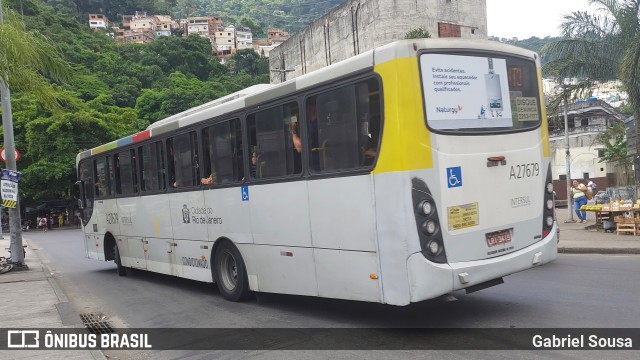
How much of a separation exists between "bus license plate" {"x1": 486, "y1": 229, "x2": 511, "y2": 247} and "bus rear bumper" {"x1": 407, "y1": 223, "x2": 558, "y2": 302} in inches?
6.7

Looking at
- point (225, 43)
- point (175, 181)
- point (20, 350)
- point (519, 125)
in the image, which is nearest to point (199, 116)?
point (175, 181)

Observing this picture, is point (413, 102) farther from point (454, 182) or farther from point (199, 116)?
point (199, 116)

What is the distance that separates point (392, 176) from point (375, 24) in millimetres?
52644

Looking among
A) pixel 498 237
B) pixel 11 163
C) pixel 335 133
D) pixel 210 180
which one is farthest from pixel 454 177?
pixel 11 163

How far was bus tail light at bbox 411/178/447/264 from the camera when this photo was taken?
5498mm

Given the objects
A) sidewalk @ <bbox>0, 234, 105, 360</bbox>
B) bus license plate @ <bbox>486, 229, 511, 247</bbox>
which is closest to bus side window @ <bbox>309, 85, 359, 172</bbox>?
bus license plate @ <bbox>486, 229, 511, 247</bbox>

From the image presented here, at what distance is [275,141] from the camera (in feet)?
23.8

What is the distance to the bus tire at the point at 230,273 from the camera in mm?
8258

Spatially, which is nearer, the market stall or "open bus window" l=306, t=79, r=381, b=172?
"open bus window" l=306, t=79, r=381, b=172

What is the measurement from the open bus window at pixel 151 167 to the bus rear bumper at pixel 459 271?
631 centimetres

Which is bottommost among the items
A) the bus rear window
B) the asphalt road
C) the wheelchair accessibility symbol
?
the asphalt road

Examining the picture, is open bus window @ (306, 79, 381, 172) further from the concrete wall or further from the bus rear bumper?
the concrete wall

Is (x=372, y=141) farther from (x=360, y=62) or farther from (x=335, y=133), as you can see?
(x=360, y=62)

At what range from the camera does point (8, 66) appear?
9.20m
